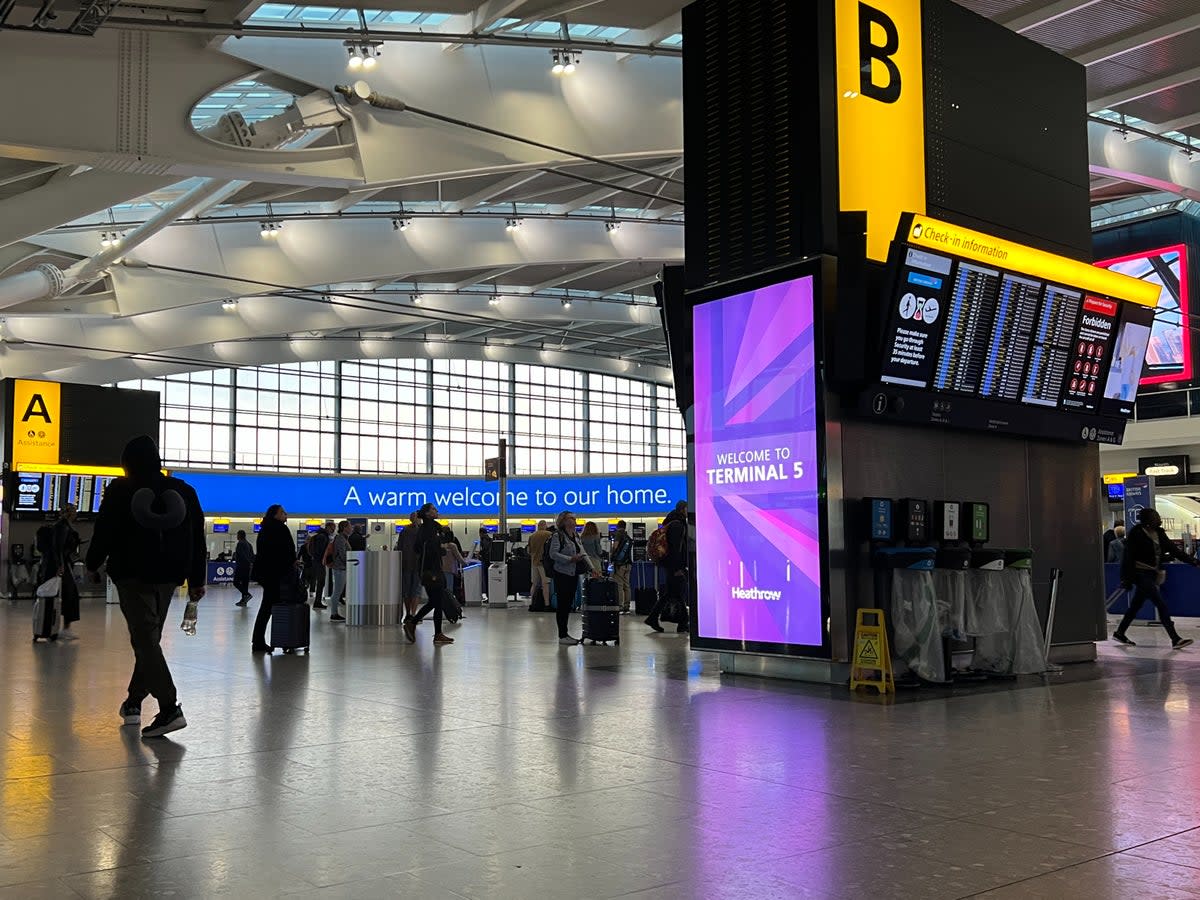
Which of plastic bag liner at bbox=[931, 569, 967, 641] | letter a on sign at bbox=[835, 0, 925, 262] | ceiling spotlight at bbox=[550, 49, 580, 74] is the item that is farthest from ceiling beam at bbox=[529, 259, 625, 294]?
plastic bag liner at bbox=[931, 569, 967, 641]

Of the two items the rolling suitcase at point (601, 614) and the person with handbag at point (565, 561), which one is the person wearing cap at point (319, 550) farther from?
the rolling suitcase at point (601, 614)

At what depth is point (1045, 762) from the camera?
18.2ft

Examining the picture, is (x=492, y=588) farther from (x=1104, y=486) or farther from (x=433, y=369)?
(x=433, y=369)

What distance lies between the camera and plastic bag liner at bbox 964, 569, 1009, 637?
30.3ft

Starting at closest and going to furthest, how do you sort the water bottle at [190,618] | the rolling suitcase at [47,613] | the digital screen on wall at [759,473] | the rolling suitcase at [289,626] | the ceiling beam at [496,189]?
1. the water bottle at [190,618]
2. the digital screen on wall at [759,473]
3. the rolling suitcase at [289,626]
4. the rolling suitcase at [47,613]
5. the ceiling beam at [496,189]

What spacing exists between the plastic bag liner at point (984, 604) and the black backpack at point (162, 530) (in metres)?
6.01

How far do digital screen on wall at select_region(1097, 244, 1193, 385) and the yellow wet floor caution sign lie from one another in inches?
904

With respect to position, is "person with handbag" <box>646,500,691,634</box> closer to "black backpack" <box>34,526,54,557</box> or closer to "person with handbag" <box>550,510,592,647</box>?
"person with handbag" <box>550,510,592,647</box>

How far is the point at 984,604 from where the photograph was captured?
9320mm

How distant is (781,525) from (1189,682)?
11.4 feet

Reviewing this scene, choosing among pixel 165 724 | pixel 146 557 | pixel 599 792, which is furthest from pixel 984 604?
pixel 146 557

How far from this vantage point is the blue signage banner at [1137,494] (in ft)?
70.7

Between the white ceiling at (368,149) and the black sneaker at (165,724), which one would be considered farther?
the white ceiling at (368,149)

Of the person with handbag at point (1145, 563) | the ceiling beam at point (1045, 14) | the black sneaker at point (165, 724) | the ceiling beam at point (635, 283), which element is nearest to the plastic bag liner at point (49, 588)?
the black sneaker at point (165, 724)
